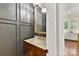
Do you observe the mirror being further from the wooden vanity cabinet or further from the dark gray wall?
the wooden vanity cabinet

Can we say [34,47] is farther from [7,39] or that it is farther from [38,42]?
[7,39]

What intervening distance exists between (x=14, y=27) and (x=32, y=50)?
0.30m

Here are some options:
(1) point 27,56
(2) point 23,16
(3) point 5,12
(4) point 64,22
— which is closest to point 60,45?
(4) point 64,22

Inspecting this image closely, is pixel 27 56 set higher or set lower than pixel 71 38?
lower

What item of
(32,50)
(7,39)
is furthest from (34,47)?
(7,39)

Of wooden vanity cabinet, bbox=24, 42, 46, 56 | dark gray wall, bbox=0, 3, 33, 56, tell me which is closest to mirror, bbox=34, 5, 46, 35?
dark gray wall, bbox=0, 3, 33, 56

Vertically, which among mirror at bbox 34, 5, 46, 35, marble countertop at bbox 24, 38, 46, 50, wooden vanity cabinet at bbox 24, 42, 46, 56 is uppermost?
mirror at bbox 34, 5, 46, 35

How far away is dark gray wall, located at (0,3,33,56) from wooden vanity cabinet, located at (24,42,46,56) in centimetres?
5

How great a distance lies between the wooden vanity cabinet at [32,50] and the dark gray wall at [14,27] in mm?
52

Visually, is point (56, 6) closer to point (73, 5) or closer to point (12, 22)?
point (73, 5)

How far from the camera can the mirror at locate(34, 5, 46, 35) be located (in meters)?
1.11

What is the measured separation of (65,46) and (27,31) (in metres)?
0.42

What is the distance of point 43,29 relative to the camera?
1.11 m

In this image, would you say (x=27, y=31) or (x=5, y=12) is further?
(x=27, y=31)
